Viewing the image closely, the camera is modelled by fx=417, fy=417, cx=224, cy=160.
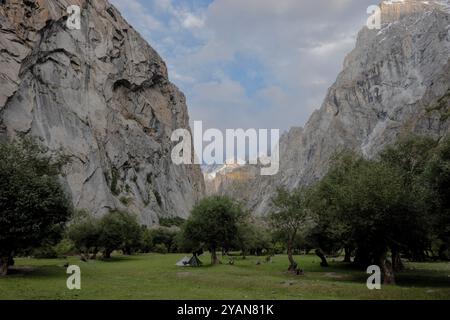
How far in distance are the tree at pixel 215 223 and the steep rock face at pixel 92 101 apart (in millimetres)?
60648

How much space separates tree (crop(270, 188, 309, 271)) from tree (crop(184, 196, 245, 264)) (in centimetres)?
1048

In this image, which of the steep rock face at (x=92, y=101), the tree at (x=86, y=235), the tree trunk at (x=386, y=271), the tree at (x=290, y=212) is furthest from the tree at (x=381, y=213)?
the steep rock face at (x=92, y=101)

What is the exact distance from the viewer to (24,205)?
115ft

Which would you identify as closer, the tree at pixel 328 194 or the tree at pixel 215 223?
the tree at pixel 328 194

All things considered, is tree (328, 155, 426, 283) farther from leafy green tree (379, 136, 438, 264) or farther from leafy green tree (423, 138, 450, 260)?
leafy green tree (423, 138, 450, 260)

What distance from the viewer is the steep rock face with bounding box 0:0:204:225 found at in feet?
386

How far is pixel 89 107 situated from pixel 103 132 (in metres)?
9.87

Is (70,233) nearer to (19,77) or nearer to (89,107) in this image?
(19,77)

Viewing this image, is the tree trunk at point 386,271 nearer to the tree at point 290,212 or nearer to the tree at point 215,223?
the tree at point 290,212

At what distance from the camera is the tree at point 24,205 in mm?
34812

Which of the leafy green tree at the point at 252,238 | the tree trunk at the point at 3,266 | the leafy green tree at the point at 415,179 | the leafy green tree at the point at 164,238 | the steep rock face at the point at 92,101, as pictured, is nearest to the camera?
the leafy green tree at the point at 415,179

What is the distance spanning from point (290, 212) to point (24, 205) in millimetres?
30121

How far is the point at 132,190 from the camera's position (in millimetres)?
156875

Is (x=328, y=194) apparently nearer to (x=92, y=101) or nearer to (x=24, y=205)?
(x=24, y=205)
